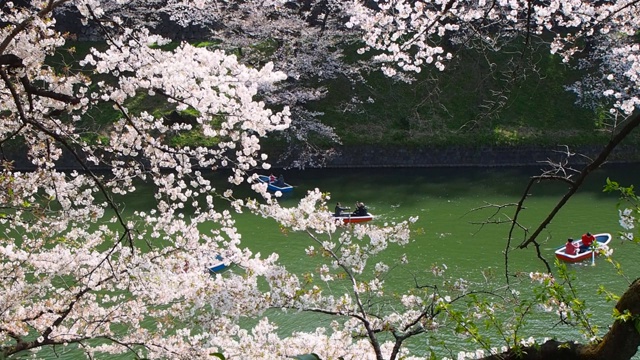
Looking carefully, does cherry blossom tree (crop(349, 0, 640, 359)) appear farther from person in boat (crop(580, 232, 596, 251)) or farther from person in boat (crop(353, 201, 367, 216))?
person in boat (crop(353, 201, 367, 216))

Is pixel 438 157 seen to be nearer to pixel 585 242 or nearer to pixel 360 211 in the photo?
pixel 360 211

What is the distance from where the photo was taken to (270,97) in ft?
58.4

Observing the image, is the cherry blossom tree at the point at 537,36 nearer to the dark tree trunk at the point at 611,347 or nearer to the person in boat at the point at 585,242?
the dark tree trunk at the point at 611,347

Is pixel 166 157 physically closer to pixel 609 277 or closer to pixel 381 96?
pixel 609 277

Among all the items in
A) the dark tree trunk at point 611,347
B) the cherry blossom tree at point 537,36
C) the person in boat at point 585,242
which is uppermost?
the cherry blossom tree at point 537,36

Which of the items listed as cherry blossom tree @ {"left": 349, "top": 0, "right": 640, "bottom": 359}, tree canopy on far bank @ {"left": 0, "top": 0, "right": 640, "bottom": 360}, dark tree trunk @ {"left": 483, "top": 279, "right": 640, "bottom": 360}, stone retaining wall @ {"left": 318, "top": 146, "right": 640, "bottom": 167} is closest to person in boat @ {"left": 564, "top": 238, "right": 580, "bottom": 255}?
tree canopy on far bank @ {"left": 0, "top": 0, "right": 640, "bottom": 360}

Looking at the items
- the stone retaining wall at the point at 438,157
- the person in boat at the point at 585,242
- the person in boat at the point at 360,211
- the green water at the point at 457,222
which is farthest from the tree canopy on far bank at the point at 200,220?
the stone retaining wall at the point at 438,157

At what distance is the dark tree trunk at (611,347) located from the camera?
2498mm

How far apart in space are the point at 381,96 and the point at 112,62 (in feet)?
57.5

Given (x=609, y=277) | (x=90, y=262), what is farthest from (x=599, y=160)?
(x=609, y=277)

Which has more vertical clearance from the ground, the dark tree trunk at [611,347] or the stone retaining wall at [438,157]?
the stone retaining wall at [438,157]

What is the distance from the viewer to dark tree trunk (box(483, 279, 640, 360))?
2.50 meters

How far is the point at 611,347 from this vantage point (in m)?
2.55

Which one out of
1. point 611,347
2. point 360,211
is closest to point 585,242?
point 360,211
